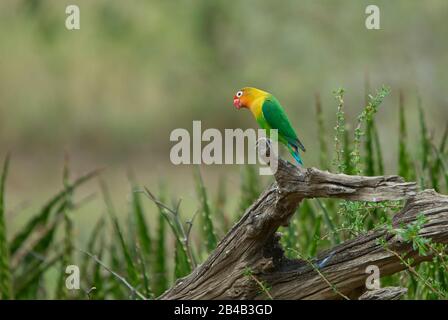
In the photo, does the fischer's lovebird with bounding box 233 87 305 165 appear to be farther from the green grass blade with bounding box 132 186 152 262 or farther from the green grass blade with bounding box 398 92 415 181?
the green grass blade with bounding box 132 186 152 262

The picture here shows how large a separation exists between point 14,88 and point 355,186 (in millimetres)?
9631

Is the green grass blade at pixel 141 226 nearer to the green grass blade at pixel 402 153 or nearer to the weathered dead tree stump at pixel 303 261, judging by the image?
the green grass blade at pixel 402 153

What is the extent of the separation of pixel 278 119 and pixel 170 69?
30.3 ft

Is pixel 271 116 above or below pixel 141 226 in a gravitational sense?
above

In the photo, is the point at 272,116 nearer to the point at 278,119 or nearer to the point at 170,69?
the point at 278,119

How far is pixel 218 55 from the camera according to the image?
9.59 meters

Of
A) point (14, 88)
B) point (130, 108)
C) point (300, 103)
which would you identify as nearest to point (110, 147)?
point (130, 108)

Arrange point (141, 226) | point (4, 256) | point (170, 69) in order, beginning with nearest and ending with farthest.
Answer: point (4, 256)
point (141, 226)
point (170, 69)

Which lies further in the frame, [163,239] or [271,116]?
[163,239]

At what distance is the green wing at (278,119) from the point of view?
41.6 inches

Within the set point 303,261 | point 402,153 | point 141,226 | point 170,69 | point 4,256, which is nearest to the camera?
point 303,261

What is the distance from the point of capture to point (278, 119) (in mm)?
1062

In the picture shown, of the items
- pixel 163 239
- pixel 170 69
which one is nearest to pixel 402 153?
pixel 163 239

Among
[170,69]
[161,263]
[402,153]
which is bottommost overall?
[161,263]
